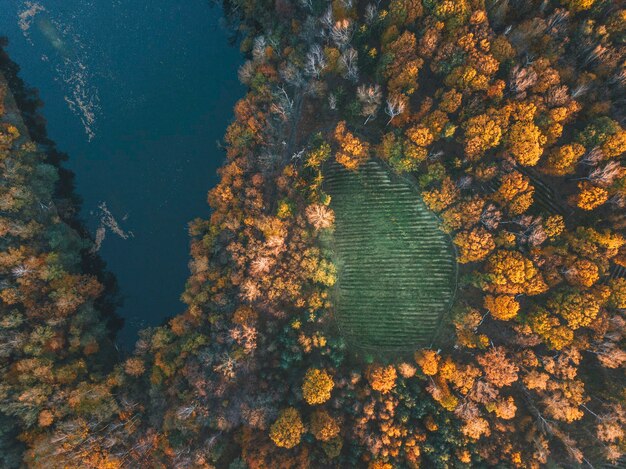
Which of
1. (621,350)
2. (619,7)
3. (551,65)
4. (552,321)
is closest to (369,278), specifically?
(552,321)

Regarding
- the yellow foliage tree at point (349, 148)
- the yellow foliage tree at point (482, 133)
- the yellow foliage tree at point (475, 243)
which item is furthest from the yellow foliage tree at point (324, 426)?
the yellow foliage tree at point (482, 133)

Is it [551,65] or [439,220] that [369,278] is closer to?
[439,220]

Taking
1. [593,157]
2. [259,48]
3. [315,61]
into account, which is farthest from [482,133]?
[259,48]

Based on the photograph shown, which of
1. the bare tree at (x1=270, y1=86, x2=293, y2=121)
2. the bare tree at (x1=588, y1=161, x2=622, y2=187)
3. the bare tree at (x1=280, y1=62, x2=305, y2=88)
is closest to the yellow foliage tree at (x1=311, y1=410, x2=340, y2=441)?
the bare tree at (x1=270, y1=86, x2=293, y2=121)

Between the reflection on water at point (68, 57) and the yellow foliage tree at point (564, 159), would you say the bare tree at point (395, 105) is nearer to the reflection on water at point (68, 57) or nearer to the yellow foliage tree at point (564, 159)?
the yellow foliage tree at point (564, 159)

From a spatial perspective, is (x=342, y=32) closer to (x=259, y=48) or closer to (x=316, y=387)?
(x=259, y=48)

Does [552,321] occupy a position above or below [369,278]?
below

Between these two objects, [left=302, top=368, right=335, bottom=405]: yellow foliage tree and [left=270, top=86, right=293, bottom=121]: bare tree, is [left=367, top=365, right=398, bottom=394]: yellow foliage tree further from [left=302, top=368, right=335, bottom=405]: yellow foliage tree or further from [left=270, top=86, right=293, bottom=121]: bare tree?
[left=270, top=86, right=293, bottom=121]: bare tree
